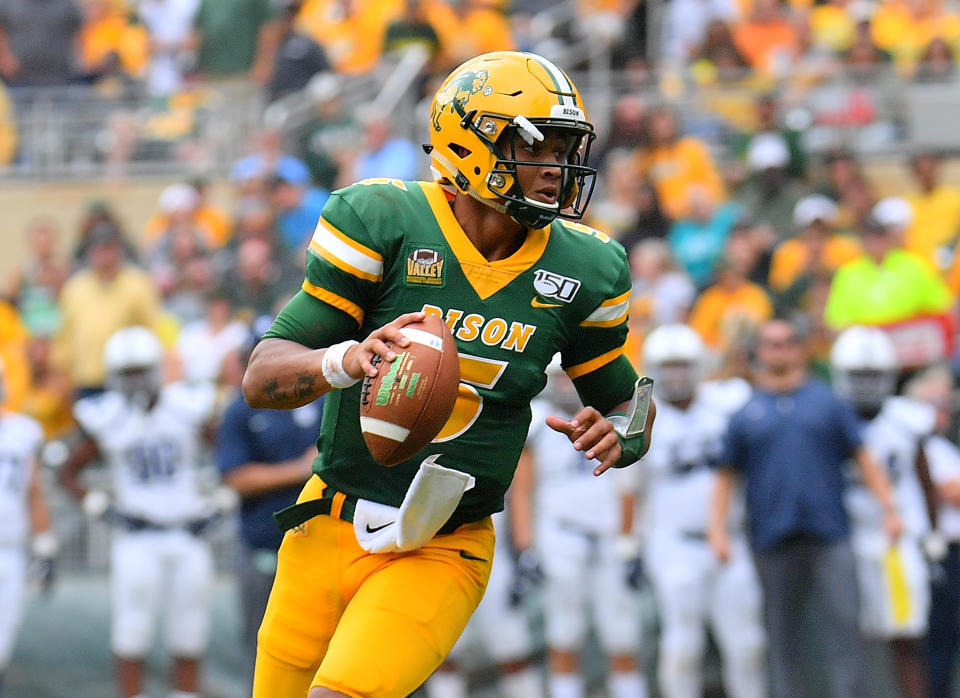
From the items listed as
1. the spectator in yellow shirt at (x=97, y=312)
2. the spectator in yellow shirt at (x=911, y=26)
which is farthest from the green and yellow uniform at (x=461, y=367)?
the spectator in yellow shirt at (x=911, y=26)

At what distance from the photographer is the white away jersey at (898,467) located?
778 centimetres

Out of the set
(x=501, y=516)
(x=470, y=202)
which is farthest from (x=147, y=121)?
(x=470, y=202)

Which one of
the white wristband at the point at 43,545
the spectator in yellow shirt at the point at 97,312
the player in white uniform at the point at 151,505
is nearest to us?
the player in white uniform at the point at 151,505

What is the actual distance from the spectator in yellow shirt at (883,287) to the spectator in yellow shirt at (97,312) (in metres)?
4.00

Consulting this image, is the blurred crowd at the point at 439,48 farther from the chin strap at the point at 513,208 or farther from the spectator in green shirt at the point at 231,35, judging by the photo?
the chin strap at the point at 513,208

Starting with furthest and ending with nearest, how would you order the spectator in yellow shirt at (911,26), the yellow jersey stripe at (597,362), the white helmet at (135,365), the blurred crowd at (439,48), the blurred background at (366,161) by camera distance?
the spectator in yellow shirt at (911,26), the blurred crowd at (439,48), the blurred background at (366,161), the white helmet at (135,365), the yellow jersey stripe at (597,362)

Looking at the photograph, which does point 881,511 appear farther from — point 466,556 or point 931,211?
point 466,556

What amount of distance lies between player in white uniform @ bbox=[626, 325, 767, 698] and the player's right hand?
4.64 metres

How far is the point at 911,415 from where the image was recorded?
25.7 feet

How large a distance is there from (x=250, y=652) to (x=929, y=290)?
401 centimetres

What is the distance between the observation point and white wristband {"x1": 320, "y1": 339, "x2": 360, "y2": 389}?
3.52 metres

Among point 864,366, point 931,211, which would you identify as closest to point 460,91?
point 864,366

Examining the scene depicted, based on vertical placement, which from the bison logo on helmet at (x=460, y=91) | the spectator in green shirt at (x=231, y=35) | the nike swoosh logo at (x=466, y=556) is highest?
the spectator in green shirt at (x=231, y=35)

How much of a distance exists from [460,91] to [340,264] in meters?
0.53
